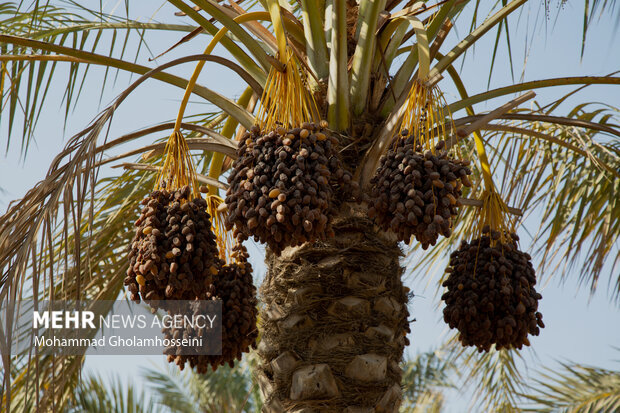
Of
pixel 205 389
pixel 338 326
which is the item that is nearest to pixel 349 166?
pixel 338 326

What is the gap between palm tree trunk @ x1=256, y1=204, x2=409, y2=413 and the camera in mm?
2330

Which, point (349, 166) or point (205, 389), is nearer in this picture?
point (349, 166)

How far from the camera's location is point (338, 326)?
239 cm

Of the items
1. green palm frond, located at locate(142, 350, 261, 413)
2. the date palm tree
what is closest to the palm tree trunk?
the date palm tree

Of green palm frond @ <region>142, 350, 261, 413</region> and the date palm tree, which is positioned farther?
green palm frond @ <region>142, 350, 261, 413</region>

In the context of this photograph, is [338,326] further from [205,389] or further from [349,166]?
[205,389]

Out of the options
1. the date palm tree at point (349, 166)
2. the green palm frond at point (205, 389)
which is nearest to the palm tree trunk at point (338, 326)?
the date palm tree at point (349, 166)

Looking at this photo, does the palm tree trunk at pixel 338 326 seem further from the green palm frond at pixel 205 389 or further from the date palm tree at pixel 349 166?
the green palm frond at pixel 205 389

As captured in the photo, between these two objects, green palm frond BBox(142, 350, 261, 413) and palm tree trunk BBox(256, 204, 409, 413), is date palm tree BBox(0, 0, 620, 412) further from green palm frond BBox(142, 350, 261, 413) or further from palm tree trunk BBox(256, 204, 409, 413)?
green palm frond BBox(142, 350, 261, 413)

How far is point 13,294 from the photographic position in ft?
6.33

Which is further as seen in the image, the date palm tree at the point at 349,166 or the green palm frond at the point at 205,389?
the green palm frond at the point at 205,389

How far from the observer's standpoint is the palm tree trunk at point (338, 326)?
2330mm

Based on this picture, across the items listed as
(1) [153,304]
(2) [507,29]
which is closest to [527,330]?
(1) [153,304]

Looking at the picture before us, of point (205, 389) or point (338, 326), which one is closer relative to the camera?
point (338, 326)
